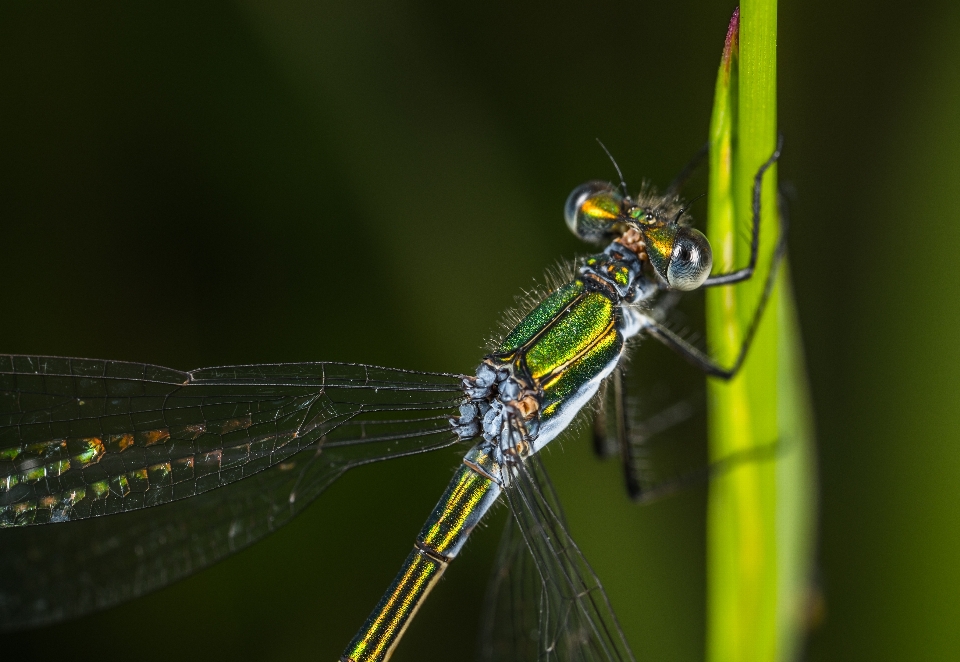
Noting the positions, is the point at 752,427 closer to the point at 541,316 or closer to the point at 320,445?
the point at 541,316

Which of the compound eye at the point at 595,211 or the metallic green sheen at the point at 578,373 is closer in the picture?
the metallic green sheen at the point at 578,373

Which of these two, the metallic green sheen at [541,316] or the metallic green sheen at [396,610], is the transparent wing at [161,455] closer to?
the metallic green sheen at [541,316]

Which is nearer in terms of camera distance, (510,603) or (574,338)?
(574,338)

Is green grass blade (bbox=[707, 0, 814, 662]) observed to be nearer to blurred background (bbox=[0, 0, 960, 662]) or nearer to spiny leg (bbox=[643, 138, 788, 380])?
spiny leg (bbox=[643, 138, 788, 380])

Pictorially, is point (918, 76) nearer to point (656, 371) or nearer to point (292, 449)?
point (656, 371)

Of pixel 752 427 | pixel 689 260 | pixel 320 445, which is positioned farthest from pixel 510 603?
pixel 689 260

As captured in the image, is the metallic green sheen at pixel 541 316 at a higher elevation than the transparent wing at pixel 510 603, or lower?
higher

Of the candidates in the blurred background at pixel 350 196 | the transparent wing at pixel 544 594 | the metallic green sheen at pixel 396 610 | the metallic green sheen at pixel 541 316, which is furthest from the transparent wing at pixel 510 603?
the metallic green sheen at pixel 541 316

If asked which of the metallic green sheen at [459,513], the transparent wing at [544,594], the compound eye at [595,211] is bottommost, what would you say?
the transparent wing at [544,594]
